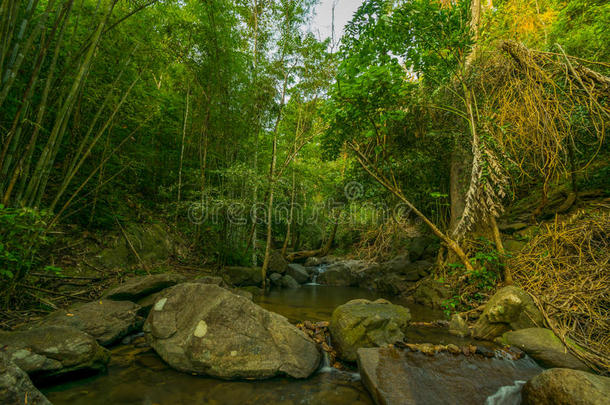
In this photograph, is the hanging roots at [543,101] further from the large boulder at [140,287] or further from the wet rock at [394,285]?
the large boulder at [140,287]

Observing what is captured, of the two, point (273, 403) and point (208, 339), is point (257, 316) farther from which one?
point (273, 403)

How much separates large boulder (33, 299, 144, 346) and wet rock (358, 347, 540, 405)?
10.6 ft

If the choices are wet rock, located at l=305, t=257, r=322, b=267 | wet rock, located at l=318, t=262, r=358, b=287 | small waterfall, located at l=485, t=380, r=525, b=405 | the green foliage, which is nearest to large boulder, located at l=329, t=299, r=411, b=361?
small waterfall, located at l=485, t=380, r=525, b=405

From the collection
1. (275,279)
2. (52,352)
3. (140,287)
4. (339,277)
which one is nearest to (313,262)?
(339,277)

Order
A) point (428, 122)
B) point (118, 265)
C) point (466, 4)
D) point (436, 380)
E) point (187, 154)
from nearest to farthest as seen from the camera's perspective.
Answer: point (436, 380) → point (466, 4) → point (118, 265) → point (428, 122) → point (187, 154)

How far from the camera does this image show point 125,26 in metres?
4.29

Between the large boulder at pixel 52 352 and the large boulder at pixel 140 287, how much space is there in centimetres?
148

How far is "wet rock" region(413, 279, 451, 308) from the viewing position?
5621mm

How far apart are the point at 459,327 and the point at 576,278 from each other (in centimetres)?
192

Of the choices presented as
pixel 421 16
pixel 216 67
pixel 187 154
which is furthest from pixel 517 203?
pixel 187 154

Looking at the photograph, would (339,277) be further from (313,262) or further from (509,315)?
(509,315)

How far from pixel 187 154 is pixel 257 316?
611cm

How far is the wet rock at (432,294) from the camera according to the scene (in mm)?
5621

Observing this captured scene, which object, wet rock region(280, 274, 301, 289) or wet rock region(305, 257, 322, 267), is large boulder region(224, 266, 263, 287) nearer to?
wet rock region(280, 274, 301, 289)
